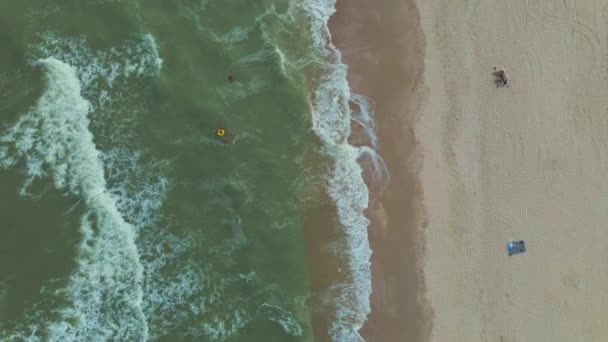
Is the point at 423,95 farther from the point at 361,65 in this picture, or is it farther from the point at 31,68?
the point at 31,68

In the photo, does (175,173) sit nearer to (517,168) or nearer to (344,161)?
(344,161)

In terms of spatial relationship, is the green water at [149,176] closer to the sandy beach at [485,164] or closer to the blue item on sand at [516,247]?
the sandy beach at [485,164]

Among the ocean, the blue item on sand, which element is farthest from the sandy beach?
the ocean

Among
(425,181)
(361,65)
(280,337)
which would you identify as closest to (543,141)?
(425,181)

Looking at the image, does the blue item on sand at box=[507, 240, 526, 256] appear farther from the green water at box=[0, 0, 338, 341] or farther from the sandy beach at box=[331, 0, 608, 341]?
the green water at box=[0, 0, 338, 341]

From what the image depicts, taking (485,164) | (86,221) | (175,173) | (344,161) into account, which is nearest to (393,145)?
(344,161)
